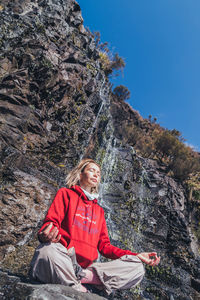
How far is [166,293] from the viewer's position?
632cm

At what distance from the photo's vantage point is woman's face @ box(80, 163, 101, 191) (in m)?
2.76

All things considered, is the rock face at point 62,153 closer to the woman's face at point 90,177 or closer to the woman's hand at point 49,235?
the woman's face at point 90,177

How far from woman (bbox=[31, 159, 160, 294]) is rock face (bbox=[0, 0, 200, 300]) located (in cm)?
171

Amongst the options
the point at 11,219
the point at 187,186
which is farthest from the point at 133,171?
the point at 11,219

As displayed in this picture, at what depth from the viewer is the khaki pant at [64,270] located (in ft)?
5.26

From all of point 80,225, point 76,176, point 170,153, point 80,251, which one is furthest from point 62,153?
point 170,153

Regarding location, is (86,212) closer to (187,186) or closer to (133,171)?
(133,171)

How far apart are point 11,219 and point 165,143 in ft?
51.3

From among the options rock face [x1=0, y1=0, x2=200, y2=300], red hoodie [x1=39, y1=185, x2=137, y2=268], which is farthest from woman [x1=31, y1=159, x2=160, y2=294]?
rock face [x1=0, y1=0, x2=200, y2=300]

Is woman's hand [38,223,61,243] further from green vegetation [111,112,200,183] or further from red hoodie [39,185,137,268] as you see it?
green vegetation [111,112,200,183]

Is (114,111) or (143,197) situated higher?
(114,111)

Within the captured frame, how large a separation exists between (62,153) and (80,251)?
17.0 feet

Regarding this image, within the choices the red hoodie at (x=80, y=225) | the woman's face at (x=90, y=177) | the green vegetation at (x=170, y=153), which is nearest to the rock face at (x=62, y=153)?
the red hoodie at (x=80, y=225)

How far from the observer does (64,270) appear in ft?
5.43
